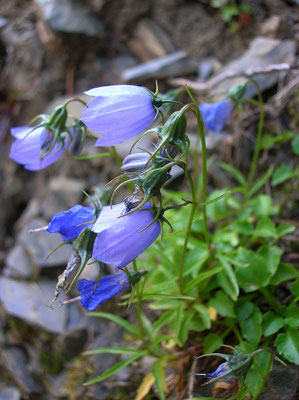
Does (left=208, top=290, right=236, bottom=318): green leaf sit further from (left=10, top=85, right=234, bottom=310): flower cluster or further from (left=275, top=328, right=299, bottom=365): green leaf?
(left=10, top=85, right=234, bottom=310): flower cluster

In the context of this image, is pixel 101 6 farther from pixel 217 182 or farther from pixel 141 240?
pixel 141 240

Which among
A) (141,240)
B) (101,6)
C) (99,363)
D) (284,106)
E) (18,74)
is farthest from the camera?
(18,74)

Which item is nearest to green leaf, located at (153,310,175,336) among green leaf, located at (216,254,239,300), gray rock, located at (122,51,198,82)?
green leaf, located at (216,254,239,300)

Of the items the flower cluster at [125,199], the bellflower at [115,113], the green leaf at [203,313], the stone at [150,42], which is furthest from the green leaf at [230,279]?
the stone at [150,42]

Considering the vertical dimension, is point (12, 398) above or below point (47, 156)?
below

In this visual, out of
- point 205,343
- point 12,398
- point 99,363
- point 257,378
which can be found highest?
point 257,378

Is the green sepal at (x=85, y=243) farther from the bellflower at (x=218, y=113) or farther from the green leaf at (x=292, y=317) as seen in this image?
the bellflower at (x=218, y=113)

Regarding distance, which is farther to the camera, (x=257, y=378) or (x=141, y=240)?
(x=257, y=378)

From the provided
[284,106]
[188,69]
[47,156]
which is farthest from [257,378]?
[188,69]
